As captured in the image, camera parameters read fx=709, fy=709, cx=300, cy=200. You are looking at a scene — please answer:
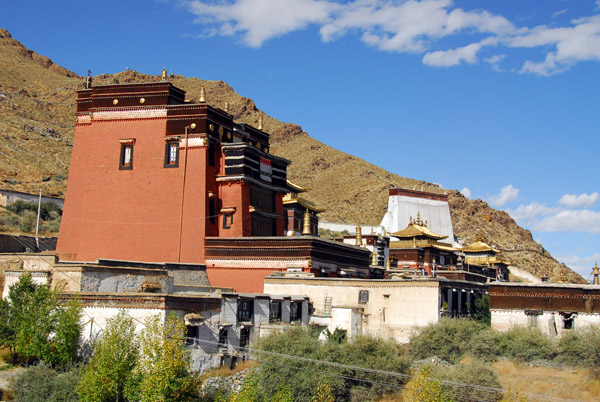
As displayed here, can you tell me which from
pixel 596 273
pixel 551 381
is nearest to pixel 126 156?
pixel 551 381

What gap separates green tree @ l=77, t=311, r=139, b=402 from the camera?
25031mm

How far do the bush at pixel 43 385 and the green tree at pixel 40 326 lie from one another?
1175 millimetres

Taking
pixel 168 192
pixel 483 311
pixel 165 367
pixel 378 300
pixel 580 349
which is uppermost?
pixel 168 192

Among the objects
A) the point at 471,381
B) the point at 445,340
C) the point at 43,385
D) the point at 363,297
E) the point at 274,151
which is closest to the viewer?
the point at 471,381

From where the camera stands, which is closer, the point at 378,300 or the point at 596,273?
the point at 378,300

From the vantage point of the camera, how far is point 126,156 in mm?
44125

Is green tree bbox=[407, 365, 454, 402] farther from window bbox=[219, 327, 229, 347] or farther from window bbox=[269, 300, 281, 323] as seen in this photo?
window bbox=[269, 300, 281, 323]

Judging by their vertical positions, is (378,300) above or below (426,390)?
above

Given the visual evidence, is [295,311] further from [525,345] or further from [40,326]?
[40,326]

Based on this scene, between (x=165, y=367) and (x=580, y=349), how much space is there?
17.1 m

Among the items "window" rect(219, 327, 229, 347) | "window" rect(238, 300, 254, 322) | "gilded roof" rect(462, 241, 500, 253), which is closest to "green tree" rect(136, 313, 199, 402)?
"window" rect(219, 327, 229, 347)

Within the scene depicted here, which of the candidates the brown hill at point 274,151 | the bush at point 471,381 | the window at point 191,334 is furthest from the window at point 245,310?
the brown hill at point 274,151

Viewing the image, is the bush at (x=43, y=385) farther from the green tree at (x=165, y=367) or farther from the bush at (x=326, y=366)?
the bush at (x=326, y=366)

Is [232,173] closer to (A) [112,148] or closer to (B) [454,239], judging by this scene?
(A) [112,148]
